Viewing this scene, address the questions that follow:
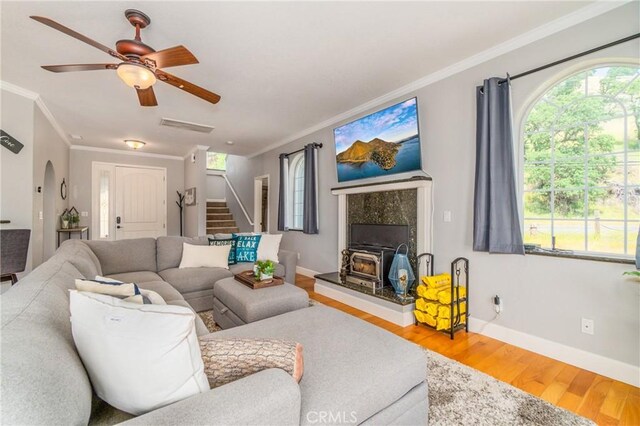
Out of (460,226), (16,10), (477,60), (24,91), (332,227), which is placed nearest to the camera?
(16,10)

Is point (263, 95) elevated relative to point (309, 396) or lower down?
elevated

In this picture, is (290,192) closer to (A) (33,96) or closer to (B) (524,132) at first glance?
(A) (33,96)

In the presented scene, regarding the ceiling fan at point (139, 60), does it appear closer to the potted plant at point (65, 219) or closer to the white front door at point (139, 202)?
the potted plant at point (65, 219)

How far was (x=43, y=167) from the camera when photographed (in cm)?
410

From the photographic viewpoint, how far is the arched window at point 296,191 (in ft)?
18.6

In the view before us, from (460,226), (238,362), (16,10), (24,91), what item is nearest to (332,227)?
(460,226)

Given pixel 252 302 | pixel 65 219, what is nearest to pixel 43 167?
pixel 65 219

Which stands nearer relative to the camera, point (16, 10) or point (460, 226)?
point (16, 10)

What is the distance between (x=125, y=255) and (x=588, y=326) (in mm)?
4503

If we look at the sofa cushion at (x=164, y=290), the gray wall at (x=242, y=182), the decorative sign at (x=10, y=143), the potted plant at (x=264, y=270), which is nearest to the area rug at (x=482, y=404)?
the potted plant at (x=264, y=270)

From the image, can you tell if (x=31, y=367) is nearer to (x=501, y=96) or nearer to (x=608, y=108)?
(x=501, y=96)

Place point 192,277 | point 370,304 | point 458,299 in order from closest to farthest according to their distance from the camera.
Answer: point 458,299
point 192,277
point 370,304

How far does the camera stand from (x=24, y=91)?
346 centimetres

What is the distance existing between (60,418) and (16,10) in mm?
2905
